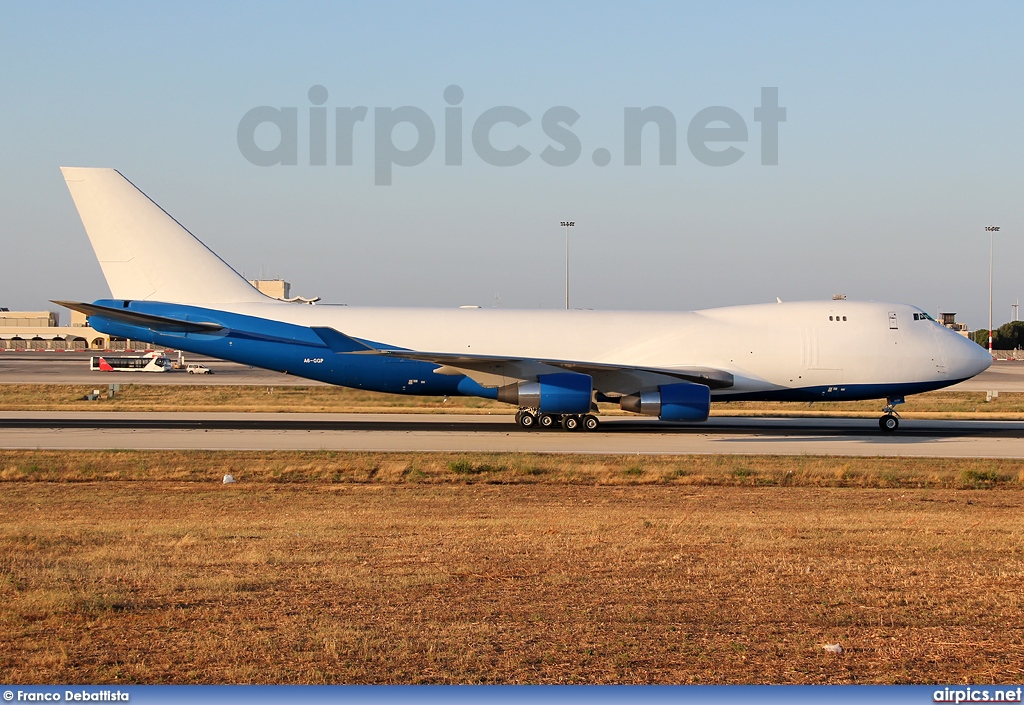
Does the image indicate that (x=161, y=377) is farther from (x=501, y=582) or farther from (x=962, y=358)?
(x=501, y=582)

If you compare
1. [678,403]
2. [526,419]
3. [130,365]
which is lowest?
[526,419]

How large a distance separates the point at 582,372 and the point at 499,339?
121 inches

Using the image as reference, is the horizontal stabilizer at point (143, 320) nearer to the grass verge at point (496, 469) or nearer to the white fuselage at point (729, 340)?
the white fuselage at point (729, 340)

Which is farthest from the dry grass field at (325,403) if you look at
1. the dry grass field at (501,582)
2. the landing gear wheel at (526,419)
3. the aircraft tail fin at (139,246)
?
the dry grass field at (501,582)

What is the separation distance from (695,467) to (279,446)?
35.2ft

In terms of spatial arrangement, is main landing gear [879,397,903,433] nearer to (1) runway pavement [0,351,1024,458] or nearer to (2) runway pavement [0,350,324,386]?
(1) runway pavement [0,351,1024,458]

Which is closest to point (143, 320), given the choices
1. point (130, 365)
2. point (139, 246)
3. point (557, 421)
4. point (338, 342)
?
point (139, 246)

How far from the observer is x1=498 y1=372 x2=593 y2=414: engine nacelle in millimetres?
28516

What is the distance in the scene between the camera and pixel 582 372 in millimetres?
30000

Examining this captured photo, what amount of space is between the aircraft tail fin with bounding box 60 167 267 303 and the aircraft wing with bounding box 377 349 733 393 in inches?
267

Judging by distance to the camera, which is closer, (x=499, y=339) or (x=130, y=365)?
(x=499, y=339)

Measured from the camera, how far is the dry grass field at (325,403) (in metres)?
39.1

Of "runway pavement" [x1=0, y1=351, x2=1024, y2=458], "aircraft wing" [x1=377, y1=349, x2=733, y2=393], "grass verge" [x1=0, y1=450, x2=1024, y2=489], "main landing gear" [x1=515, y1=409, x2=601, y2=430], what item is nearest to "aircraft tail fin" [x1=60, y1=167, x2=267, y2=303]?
"runway pavement" [x1=0, y1=351, x2=1024, y2=458]

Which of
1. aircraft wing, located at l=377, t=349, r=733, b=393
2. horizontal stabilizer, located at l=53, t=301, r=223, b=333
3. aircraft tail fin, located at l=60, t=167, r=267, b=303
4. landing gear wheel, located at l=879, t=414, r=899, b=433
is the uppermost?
aircraft tail fin, located at l=60, t=167, r=267, b=303
